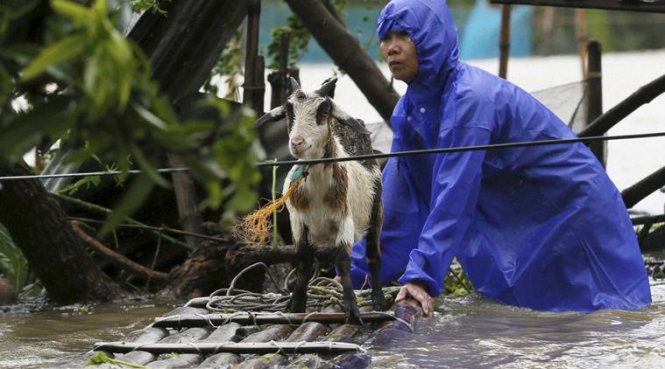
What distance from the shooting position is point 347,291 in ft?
17.7

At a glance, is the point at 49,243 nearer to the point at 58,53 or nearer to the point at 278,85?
the point at 278,85

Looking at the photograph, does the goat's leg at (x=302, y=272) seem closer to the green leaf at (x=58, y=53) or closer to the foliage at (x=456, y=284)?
the foliage at (x=456, y=284)

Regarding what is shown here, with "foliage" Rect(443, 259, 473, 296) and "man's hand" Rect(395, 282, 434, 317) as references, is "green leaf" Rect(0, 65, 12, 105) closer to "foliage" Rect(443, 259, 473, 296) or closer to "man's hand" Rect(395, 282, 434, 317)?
"man's hand" Rect(395, 282, 434, 317)

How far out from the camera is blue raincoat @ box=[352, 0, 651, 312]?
6184 mm

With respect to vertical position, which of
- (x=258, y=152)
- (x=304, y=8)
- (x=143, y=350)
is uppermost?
(x=304, y=8)

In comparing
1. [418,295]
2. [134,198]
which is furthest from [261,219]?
[134,198]

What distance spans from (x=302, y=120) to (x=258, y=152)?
130 inches

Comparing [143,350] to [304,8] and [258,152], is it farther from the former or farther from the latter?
[304,8]

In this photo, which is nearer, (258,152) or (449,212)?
(258,152)

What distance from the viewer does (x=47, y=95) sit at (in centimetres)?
203

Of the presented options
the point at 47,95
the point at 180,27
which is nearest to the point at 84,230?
the point at 180,27

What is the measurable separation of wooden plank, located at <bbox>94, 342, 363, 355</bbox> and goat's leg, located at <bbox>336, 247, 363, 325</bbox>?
0.46 meters

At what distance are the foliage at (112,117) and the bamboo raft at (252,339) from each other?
2786 mm

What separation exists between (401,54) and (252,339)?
182 cm
